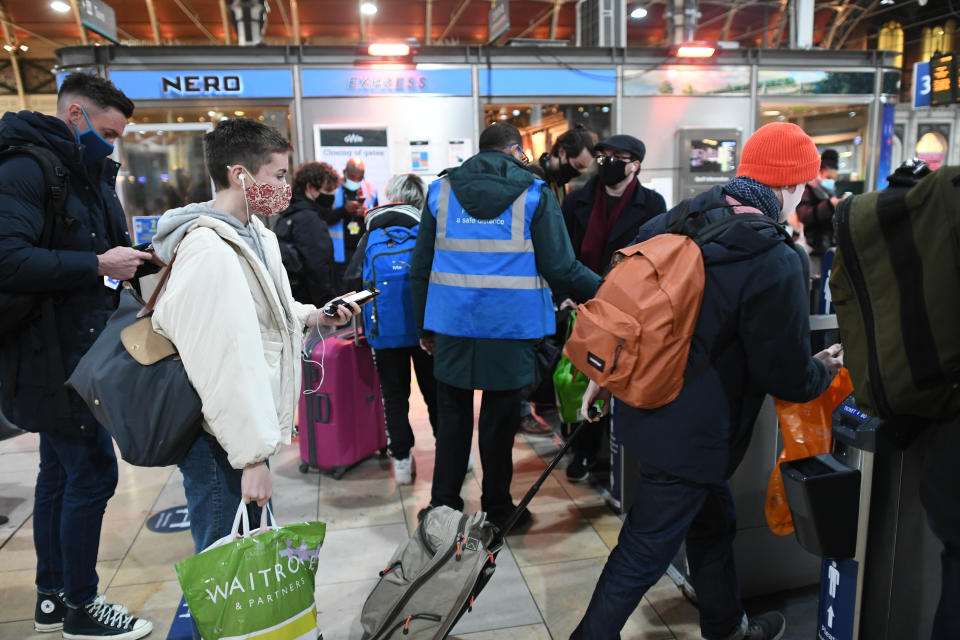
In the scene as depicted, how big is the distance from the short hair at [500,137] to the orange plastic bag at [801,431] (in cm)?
151

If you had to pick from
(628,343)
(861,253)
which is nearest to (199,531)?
(628,343)

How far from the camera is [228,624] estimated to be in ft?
5.06

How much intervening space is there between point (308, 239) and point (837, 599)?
3487 millimetres

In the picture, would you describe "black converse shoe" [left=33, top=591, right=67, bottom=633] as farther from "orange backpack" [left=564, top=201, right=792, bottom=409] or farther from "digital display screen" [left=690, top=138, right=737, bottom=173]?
"digital display screen" [left=690, top=138, right=737, bottom=173]

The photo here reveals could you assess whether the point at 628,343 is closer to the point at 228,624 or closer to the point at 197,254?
the point at 197,254

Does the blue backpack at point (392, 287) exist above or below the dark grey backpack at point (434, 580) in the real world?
above

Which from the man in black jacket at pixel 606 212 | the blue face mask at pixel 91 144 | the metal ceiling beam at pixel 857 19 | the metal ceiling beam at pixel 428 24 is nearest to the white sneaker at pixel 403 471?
the man in black jacket at pixel 606 212

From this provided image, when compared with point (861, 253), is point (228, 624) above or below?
below

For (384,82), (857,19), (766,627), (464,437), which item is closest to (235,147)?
(464,437)

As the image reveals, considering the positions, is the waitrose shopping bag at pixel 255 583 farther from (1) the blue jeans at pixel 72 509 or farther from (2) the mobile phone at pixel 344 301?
(1) the blue jeans at pixel 72 509

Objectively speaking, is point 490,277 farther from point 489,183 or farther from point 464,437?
point 464,437

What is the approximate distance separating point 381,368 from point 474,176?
4.41 ft

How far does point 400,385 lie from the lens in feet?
11.7

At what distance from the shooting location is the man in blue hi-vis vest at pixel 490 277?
263 centimetres
